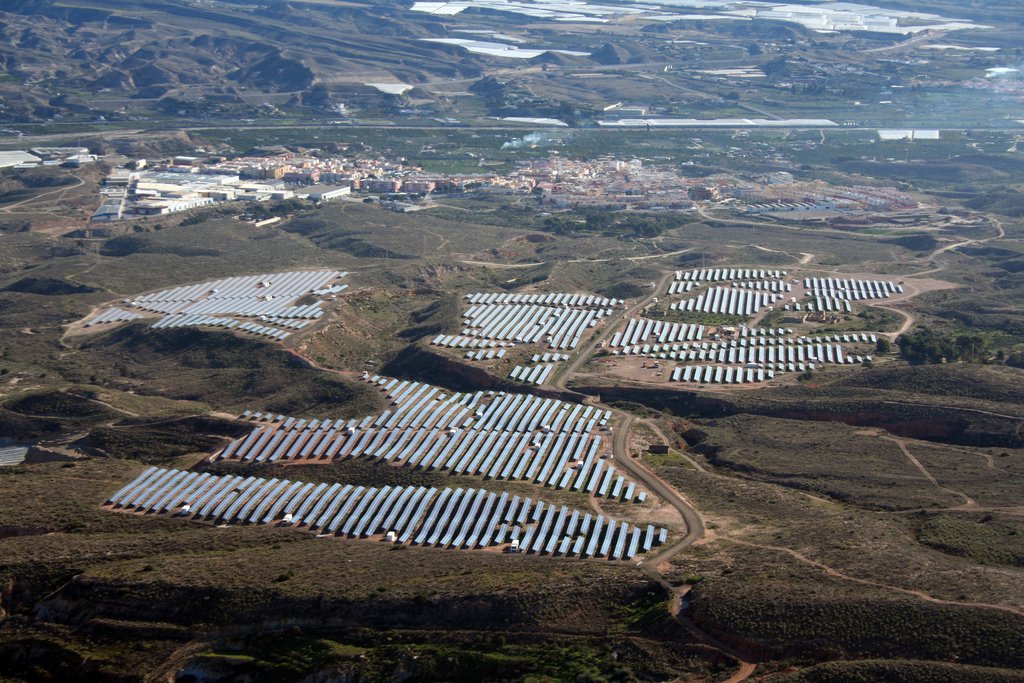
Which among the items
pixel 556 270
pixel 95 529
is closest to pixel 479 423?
pixel 95 529

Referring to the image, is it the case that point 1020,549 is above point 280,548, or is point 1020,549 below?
above

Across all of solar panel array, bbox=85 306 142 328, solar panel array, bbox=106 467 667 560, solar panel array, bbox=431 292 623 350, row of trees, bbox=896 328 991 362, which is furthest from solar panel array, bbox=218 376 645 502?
solar panel array, bbox=85 306 142 328

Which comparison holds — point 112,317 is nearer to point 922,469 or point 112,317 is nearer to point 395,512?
point 395,512

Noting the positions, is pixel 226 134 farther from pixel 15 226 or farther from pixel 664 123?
pixel 664 123

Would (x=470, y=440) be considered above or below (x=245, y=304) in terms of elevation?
above

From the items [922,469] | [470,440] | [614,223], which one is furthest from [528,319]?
[614,223]

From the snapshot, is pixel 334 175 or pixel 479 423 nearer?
pixel 479 423
